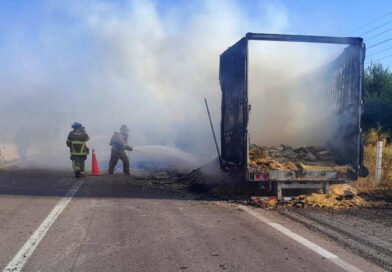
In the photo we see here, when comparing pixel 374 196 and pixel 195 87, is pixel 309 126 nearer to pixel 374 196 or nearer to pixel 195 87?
pixel 374 196

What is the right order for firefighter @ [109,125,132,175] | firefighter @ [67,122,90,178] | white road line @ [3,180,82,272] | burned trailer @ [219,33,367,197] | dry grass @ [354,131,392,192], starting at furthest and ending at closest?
1. firefighter @ [109,125,132,175]
2. firefighter @ [67,122,90,178]
3. dry grass @ [354,131,392,192]
4. burned trailer @ [219,33,367,197]
5. white road line @ [3,180,82,272]

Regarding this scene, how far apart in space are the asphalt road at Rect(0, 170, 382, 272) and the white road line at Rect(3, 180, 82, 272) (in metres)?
0.05

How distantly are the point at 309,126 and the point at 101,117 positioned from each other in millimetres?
20948

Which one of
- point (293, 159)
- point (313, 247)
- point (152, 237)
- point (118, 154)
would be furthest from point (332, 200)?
point (118, 154)

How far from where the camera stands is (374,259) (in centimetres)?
534

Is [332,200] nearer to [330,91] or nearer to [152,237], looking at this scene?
[330,91]

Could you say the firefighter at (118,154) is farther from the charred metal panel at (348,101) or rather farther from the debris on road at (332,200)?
the debris on road at (332,200)

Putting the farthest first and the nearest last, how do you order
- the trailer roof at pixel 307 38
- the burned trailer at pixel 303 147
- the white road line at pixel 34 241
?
the burned trailer at pixel 303 147 < the trailer roof at pixel 307 38 < the white road line at pixel 34 241

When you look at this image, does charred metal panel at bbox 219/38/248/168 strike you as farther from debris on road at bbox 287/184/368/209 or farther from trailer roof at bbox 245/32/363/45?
debris on road at bbox 287/184/368/209

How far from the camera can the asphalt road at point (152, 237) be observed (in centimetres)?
507

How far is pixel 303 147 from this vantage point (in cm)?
1141

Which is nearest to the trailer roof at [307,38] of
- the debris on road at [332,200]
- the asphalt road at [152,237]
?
the debris on road at [332,200]

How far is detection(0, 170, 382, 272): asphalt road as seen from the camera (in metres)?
5.07

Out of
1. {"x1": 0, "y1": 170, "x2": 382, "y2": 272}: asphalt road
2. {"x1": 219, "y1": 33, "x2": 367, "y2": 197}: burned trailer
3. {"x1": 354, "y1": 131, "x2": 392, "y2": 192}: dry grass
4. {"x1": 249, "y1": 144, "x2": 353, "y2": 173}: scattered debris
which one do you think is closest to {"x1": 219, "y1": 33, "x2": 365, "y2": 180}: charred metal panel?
{"x1": 219, "y1": 33, "x2": 367, "y2": 197}: burned trailer
